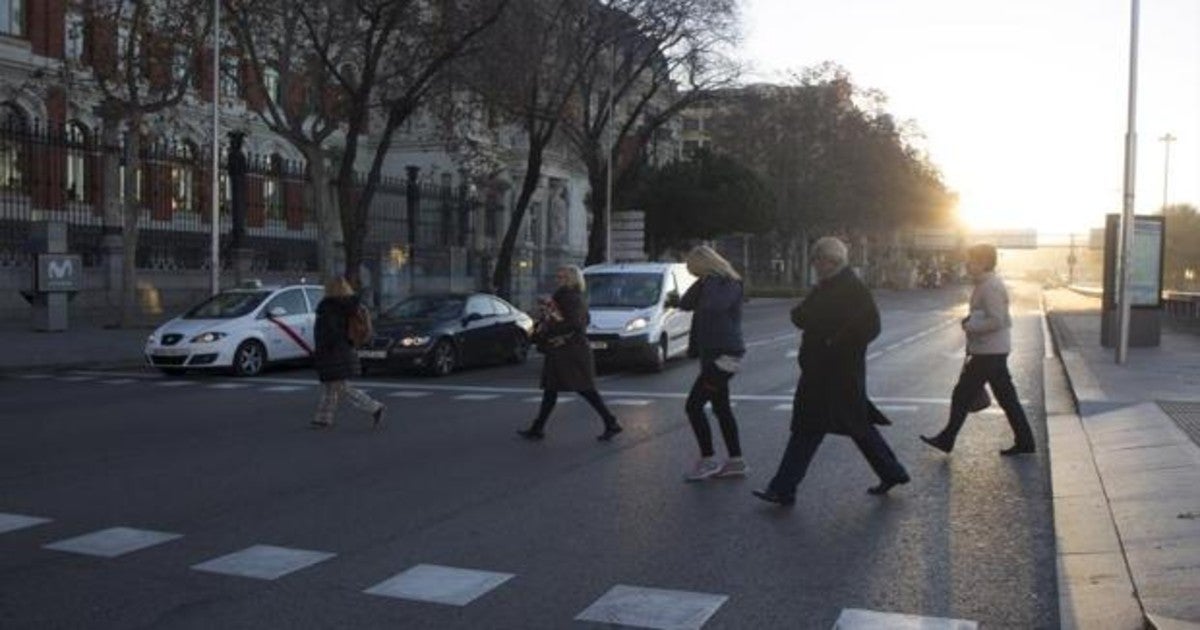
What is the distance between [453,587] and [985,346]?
5618 millimetres

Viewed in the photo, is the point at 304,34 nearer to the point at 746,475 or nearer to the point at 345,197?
the point at 345,197

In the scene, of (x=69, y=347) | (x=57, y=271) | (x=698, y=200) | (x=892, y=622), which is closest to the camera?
(x=892, y=622)

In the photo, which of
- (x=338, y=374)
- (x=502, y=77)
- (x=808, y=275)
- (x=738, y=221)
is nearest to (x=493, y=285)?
(x=502, y=77)

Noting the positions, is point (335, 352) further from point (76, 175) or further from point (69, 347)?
point (76, 175)

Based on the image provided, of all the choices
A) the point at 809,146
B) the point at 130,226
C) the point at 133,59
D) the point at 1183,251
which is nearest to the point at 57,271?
the point at 130,226

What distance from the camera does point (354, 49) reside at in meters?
28.2

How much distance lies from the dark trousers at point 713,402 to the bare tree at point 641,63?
25.5 m

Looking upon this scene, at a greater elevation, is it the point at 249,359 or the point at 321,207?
the point at 321,207

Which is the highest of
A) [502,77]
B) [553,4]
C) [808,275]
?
[553,4]

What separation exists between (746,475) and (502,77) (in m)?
21.4

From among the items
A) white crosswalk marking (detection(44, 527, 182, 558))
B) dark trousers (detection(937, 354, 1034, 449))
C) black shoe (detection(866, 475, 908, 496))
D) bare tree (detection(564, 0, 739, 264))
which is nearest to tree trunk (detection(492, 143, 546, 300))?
bare tree (detection(564, 0, 739, 264))

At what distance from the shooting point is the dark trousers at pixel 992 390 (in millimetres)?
9836

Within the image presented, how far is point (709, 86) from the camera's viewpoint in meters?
39.9

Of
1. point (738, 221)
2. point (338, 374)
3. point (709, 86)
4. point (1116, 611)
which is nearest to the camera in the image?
point (1116, 611)
